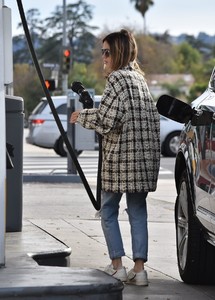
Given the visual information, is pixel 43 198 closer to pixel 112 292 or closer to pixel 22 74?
pixel 112 292

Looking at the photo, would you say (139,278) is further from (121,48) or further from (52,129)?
(52,129)

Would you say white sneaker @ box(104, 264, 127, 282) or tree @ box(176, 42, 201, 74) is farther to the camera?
tree @ box(176, 42, 201, 74)

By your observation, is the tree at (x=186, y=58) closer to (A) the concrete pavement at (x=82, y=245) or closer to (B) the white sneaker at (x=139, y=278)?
(A) the concrete pavement at (x=82, y=245)

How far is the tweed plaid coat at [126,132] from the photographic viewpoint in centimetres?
776

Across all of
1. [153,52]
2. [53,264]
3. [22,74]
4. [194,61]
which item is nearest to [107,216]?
[53,264]

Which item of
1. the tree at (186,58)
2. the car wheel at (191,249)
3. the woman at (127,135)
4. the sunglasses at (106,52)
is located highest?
the tree at (186,58)

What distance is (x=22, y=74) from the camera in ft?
222

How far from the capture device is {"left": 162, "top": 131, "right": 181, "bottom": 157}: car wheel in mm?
27312

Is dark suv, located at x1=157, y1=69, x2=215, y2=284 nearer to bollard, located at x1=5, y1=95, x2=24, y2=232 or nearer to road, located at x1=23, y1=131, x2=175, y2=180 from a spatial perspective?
bollard, located at x1=5, y1=95, x2=24, y2=232

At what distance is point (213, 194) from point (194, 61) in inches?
4978

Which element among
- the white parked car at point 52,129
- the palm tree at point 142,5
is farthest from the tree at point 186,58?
the white parked car at point 52,129

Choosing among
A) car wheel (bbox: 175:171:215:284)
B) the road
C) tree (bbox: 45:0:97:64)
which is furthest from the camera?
tree (bbox: 45:0:97:64)

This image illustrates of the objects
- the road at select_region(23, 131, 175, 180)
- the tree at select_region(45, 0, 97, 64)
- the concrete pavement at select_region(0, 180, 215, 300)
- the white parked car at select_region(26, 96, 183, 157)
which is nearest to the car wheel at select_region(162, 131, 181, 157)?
the white parked car at select_region(26, 96, 183, 157)

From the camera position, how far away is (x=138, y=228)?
314 inches
